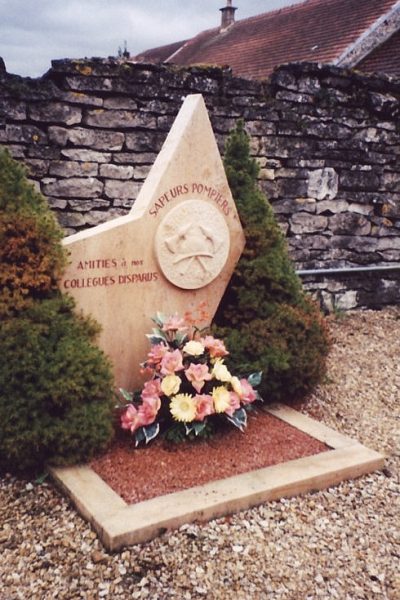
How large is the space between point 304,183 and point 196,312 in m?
2.45

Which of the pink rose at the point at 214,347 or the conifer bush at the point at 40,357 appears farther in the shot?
the pink rose at the point at 214,347

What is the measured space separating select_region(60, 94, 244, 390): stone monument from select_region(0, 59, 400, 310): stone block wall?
4.76 ft

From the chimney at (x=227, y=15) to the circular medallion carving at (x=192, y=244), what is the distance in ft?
51.9

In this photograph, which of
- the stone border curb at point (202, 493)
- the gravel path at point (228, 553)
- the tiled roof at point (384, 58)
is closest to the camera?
the gravel path at point (228, 553)

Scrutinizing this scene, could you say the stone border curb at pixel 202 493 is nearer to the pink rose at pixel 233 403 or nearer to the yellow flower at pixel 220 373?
the pink rose at pixel 233 403

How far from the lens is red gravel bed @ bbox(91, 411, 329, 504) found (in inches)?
103

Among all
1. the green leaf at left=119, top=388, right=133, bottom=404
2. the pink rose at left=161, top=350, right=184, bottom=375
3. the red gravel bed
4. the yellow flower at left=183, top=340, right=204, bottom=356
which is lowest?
the red gravel bed

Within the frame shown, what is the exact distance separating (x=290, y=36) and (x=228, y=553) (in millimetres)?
12709

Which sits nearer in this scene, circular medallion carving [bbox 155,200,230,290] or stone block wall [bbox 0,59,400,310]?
circular medallion carving [bbox 155,200,230,290]

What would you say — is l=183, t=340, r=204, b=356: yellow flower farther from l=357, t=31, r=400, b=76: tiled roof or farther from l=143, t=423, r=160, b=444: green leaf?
l=357, t=31, r=400, b=76: tiled roof

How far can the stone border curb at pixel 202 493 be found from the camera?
229 cm

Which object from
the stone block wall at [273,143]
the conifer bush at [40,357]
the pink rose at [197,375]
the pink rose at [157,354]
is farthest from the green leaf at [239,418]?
the stone block wall at [273,143]

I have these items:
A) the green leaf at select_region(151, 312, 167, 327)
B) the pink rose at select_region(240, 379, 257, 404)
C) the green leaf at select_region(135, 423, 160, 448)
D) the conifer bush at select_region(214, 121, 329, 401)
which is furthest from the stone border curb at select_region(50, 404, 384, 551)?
the green leaf at select_region(151, 312, 167, 327)

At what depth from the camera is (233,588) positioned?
2096 mm
